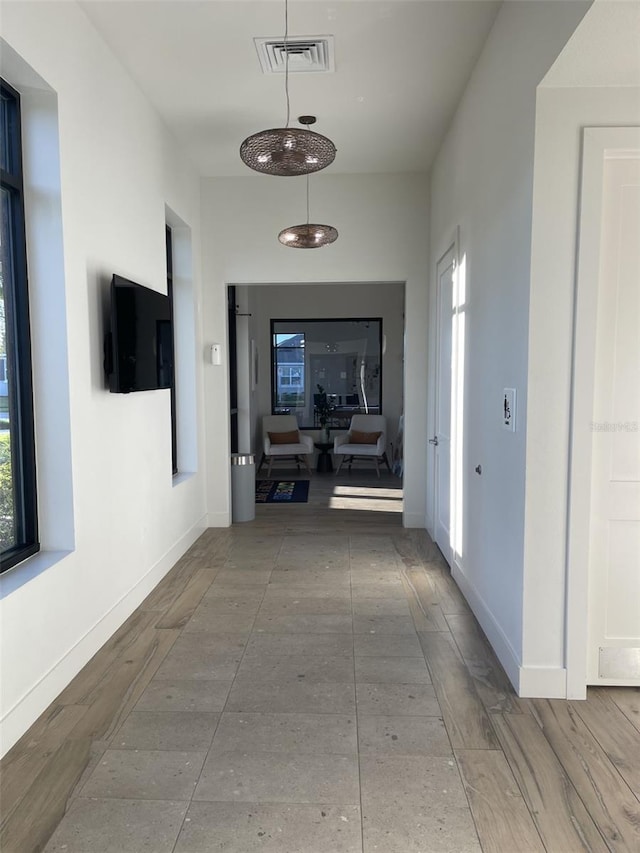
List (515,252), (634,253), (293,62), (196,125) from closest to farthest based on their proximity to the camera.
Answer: (634,253) < (515,252) < (293,62) < (196,125)

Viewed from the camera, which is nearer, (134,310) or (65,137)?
(65,137)

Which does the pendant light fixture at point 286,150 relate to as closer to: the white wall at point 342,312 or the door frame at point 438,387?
the door frame at point 438,387

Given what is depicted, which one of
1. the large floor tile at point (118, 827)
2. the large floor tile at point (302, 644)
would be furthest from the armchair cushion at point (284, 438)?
the large floor tile at point (118, 827)

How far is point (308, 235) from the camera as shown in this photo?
14.5ft

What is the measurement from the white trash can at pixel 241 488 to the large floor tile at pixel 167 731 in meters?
3.19

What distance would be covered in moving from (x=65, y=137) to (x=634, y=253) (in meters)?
2.49

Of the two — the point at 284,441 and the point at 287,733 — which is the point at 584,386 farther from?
the point at 284,441

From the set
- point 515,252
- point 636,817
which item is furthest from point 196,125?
Answer: point 636,817

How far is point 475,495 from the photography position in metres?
3.26

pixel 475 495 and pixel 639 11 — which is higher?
pixel 639 11

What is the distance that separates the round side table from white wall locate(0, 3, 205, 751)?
5.02m

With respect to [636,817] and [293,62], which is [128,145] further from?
[636,817]

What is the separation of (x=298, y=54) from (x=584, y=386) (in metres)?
2.37

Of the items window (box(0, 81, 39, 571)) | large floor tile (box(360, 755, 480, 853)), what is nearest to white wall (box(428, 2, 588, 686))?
large floor tile (box(360, 755, 480, 853))
